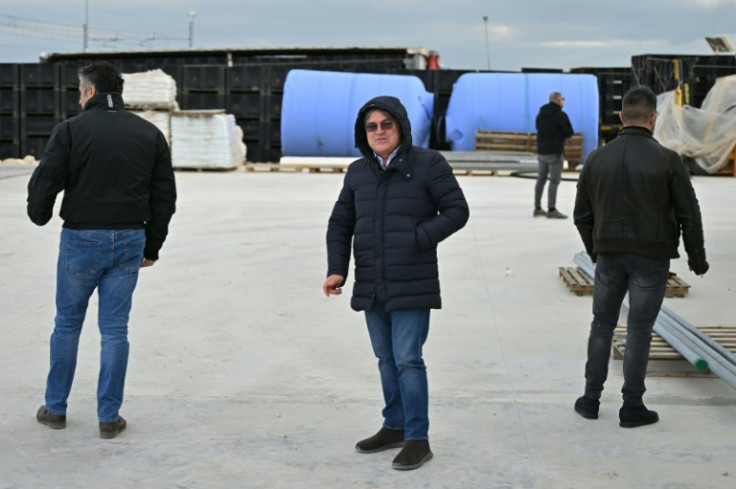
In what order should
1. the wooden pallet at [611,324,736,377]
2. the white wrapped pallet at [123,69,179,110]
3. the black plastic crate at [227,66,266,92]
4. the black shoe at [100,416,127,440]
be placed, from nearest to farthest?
the black shoe at [100,416,127,440]
the wooden pallet at [611,324,736,377]
the white wrapped pallet at [123,69,179,110]
the black plastic crate at [227,66,266,92]

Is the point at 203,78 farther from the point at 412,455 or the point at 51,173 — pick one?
the point at 412,455

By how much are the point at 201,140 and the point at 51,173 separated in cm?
2187

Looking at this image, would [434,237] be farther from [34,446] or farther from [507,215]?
[507,215]

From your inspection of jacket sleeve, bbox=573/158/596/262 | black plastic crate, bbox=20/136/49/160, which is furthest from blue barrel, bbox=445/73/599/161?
jacket sleeve, bbox=573/158/596/262

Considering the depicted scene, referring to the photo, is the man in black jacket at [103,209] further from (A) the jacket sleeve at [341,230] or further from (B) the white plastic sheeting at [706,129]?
(B) the white plastic sheeting at [706,129]

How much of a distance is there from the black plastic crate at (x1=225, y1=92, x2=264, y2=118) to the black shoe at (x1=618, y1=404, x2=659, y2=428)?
2524 centimetres

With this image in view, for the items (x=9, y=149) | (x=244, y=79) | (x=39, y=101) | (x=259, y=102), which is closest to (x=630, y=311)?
(x=259, y=102)

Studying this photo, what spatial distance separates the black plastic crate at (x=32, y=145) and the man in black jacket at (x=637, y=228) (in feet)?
90.3

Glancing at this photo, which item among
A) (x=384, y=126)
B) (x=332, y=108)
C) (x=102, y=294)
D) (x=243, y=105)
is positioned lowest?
(x=102, y=294)

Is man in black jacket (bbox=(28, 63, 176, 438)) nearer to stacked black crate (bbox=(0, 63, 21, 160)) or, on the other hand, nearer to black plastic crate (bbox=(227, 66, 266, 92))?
black plastic crate (bbox=(227, 66, 266, 92))

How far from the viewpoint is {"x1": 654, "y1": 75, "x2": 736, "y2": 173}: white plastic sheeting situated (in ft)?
81.1

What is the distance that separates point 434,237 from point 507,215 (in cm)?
1149

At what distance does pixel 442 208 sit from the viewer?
464 centimetres

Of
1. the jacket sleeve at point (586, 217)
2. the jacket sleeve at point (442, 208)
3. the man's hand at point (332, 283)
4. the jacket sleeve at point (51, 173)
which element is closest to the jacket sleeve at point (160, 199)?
the jacket sleeve at point (51, 173)
